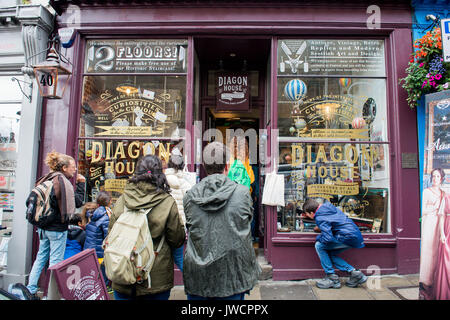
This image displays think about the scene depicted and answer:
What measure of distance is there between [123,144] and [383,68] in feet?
16.6

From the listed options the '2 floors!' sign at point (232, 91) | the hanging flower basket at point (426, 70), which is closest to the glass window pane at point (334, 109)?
the hanging flower basket at point (426, 70)

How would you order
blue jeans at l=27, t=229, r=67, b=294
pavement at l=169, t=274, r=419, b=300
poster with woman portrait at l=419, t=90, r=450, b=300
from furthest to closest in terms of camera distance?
pavement at l=169, t=274, r=419, b=300
blue jeans at l=27, t=229, r=67, b=294
poster with woman portrait at l=419, t=90, r=450, b=300

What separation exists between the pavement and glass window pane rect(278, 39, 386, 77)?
362 cm

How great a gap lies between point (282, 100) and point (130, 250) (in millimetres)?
4035

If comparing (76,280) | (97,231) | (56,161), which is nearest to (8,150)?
(56,161)

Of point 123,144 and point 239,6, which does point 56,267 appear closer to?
point 123,144

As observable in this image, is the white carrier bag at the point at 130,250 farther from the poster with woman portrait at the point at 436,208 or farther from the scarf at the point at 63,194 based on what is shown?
the poster with woman portrait at the point at 436,208

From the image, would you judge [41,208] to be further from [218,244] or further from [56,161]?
[218,244]

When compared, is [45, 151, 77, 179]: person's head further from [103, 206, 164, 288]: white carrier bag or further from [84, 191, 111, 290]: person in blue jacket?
[103, 206, 164, 288]: white carrier bag

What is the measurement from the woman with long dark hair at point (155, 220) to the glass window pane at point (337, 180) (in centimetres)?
297

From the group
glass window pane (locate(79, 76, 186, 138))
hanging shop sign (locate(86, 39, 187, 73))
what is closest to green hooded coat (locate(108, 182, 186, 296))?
glass window pane (locate(79, 76, 186, 138))

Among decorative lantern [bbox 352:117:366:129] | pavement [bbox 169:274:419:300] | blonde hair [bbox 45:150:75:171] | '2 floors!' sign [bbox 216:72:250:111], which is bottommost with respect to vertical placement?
pavement [bbox 169:274:419:300]

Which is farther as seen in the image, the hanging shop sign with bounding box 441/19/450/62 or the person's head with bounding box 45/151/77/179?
the person's head with bounding box 45/151/77/179

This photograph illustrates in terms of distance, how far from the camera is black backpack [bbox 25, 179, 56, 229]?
149 inches
